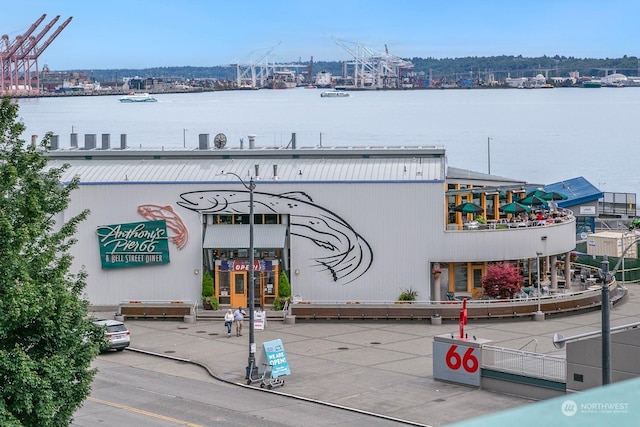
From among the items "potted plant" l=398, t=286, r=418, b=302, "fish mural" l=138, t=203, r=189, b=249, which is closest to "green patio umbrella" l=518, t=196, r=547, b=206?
"potted plant" l=398, t=286, r=418, b=302

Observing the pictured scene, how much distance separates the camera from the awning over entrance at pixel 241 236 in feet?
146

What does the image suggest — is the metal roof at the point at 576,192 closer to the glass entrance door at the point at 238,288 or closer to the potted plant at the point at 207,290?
the glass entrance door at the point at 238,288

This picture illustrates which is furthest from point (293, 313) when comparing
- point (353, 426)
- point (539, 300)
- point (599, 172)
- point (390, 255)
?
point (599, 172)

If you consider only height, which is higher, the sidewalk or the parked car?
the parked car

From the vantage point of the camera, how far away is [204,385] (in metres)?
31.8

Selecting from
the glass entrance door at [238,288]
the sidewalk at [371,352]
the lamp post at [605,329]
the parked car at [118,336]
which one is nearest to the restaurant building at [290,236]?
the glass entrance door at [238,288]

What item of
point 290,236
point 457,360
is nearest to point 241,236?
point 290,236

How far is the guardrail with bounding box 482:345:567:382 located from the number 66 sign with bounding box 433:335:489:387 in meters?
0.31

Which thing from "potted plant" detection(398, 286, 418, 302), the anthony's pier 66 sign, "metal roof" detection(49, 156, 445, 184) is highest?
"metal roof" detection(49, 156, 445, 184)

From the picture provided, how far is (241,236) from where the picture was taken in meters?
45.0

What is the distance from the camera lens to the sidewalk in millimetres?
29078

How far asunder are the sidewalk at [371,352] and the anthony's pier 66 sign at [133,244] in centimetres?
259

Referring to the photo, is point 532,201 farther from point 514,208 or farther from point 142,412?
point 142,412

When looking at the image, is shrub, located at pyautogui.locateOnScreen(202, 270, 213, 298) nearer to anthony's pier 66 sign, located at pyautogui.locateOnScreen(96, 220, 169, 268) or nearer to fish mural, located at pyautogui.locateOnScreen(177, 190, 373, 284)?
anthony's pier 66 sign, located at pyautogui.locateOnScreen(96, 220, 169, 268)
